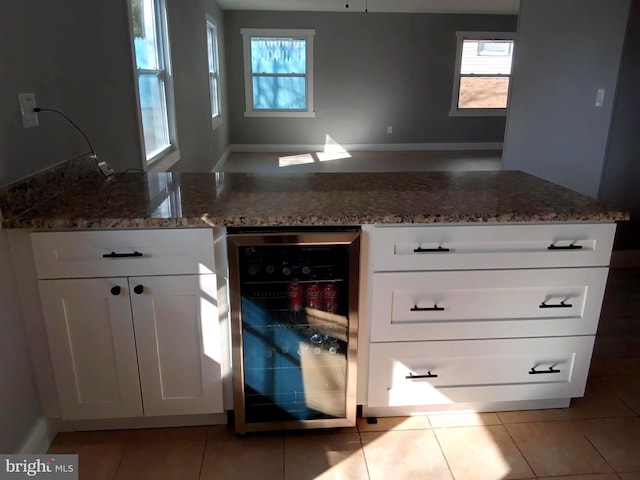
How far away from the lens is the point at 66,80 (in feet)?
6.49

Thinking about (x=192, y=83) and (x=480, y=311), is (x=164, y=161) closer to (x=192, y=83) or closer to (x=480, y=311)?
(x=192, y=83)

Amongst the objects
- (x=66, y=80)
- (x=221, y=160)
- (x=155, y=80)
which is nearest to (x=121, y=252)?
(x=66, y=80)

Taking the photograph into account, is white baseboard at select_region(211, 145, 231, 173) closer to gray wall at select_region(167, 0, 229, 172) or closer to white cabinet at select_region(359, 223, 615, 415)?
gray wall at select_region(167, 0, 229, 172)

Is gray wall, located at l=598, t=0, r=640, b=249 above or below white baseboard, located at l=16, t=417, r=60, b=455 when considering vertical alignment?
above

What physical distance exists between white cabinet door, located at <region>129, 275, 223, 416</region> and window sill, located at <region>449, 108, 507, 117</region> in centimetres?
801

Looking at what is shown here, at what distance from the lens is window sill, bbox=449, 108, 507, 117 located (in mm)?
8801

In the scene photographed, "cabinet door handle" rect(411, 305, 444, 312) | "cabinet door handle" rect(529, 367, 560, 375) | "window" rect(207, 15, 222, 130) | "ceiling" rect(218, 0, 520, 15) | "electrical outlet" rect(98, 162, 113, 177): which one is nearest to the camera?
"cabinet door handle" rect(411, 305, 444, 312)

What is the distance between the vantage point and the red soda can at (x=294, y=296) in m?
1.73

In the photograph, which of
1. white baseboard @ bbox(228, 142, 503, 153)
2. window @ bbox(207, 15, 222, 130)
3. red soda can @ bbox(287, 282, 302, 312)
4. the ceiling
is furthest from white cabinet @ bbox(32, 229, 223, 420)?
white baseboard @ bbox(228, 142, 503, 153)

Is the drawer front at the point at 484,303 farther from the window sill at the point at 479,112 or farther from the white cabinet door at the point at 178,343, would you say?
the window sill at the point at 479,112

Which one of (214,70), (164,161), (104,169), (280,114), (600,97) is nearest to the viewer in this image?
(104,169)

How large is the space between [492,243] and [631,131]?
2.18 m

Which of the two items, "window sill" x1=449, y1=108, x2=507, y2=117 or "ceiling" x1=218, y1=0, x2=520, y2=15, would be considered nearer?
"ceiling" x1=218, y1=0, x2=520, y2=15

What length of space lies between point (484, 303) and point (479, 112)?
7881mm
